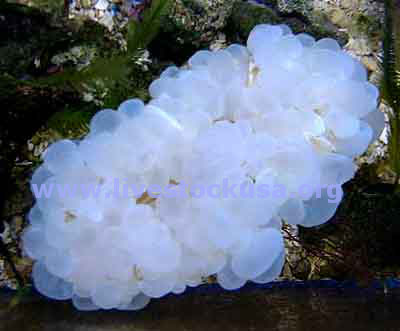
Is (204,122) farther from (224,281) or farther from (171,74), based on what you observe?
(224,281)

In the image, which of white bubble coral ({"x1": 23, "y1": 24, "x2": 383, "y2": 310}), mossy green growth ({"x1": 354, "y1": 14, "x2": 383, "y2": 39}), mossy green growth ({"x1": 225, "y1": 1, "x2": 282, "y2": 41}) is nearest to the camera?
white bubble coral ({"x1": 23, "y1": 24, "x2": 383, "y2": 310})

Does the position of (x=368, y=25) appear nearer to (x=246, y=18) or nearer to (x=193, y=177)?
(x=246, y=18)

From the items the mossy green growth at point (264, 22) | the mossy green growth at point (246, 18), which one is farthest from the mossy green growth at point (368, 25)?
the mossy green growth at point (246, 18)

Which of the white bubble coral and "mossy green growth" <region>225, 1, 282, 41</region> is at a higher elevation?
"mossy green growth" <region>225, 1, 282, 41</region>

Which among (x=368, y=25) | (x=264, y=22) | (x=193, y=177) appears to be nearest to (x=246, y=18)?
(x=264, y=22)

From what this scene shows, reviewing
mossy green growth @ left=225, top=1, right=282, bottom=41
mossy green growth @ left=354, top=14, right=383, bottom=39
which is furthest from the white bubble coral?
mossy green growth @ left=354, top=14, right=383, bottom=39

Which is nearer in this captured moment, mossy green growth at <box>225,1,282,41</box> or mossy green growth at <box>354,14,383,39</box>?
mossy green growth at <box>225,1,282,41</box>

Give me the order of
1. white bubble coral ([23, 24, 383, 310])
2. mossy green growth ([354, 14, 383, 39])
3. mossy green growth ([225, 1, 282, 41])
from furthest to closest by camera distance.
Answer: mossy green growth ([354, 14, 383, 39])
mossy green growth ([225, 1, 282, 41])
white bubble coral ([23, 24, 383, 310])

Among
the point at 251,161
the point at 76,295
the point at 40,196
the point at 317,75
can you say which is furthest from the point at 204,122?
the point at 76,295

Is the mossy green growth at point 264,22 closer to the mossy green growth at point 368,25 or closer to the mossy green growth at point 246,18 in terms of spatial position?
the mossy green growth at point 246,18

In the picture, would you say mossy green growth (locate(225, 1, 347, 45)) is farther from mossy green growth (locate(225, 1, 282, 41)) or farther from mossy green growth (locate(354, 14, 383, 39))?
mossy green growth (locate(354, 14, 383, 39))
